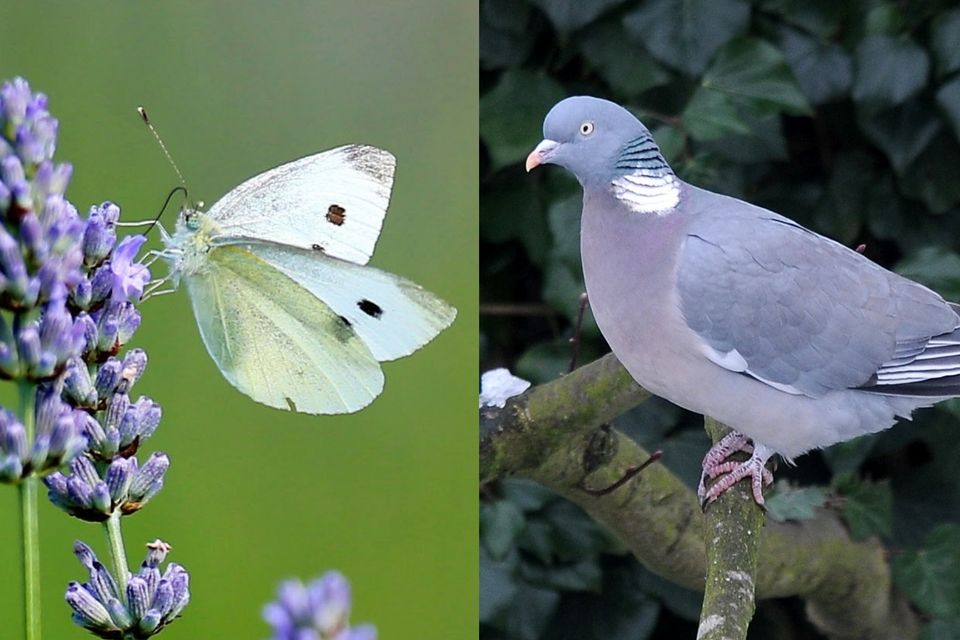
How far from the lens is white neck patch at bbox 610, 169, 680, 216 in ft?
3.21

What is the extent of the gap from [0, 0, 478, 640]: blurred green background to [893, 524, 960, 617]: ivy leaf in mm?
550

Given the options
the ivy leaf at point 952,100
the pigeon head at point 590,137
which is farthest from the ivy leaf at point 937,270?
the pigeon head at point 590,137

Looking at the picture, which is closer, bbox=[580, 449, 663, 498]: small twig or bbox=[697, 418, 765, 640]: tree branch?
bbox=[697, 418, 765, 640]: tree branch

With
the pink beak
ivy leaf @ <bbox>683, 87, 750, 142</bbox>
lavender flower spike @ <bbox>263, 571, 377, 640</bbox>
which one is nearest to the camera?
lavender flower spike @ <bbox>263, 571, 377, 640</bbox>

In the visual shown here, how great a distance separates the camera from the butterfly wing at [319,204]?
963 mm

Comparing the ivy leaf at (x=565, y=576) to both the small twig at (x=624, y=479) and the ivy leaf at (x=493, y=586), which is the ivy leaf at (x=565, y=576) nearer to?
the ivy leaf at (x=493, y=586)

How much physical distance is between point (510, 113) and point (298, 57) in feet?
1.05

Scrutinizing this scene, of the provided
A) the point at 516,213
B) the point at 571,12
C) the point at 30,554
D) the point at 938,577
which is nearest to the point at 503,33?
the point at 571,12

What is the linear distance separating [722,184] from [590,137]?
15.0 inches

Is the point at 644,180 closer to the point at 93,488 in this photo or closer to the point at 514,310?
the point at 514,310

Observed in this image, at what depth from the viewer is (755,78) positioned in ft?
4.07

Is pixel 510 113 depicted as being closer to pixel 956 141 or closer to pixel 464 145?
pixel 464 145

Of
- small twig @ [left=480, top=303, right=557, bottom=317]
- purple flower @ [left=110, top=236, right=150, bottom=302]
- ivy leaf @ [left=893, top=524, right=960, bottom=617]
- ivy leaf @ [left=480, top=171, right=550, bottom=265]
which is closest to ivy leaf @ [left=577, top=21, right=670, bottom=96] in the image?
ivy leaf @ [left=480, top=171, right=550, bottom=265]

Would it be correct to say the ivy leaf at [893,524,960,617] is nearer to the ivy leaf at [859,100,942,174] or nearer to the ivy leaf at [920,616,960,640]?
the ivy leaf at [920,616,960,640]
